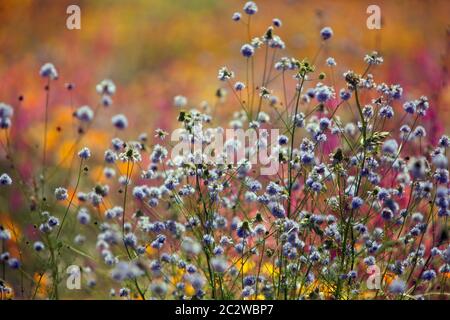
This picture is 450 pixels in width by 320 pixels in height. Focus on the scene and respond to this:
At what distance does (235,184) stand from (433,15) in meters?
3.11

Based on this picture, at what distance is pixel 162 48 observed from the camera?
5164mm

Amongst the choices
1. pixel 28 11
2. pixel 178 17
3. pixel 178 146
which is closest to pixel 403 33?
pixel 178 17

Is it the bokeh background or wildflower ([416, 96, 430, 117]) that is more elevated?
the bokeh background

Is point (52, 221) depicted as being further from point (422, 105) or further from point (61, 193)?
point (422, 105)

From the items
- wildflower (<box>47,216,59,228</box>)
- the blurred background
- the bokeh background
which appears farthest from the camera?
the blurred background

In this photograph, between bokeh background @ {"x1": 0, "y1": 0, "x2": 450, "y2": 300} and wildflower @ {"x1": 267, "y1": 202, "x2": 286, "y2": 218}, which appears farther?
bokeh background @ {"x1": 0, "y1": 0, "x2": 450, "y2": 300}

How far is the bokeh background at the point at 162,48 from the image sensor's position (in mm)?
4438

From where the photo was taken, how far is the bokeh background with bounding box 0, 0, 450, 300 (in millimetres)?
4438

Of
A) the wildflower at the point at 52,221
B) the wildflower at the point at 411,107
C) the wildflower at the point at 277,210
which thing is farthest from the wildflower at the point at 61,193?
the wildflower at the point at 411,107

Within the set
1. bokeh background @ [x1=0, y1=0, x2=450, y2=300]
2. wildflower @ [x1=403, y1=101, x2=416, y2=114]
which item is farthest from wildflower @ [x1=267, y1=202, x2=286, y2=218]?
bokeh background @ [x1=0, y1=0, x2=450, y2=300]

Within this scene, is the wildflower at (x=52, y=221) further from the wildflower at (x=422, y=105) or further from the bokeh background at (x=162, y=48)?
the bokeh background at (x=162, y=48)

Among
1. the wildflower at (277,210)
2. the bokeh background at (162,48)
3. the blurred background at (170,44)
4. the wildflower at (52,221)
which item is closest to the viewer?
the wildflower at (277,210)

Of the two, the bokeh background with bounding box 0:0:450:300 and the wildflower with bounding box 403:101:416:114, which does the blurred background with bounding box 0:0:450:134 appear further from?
the wildflower with bounding box 403:101:416:114
